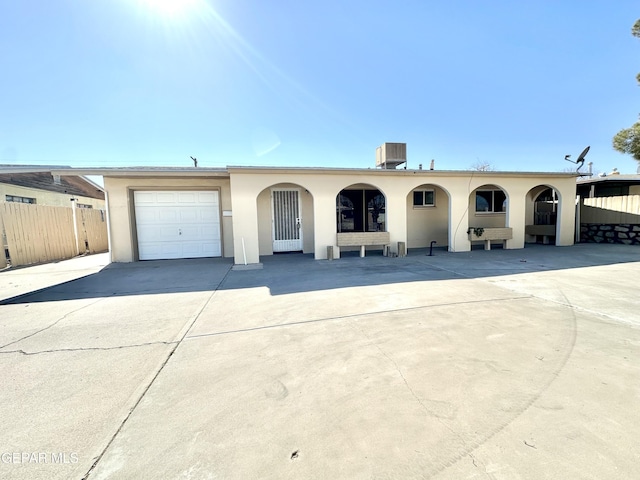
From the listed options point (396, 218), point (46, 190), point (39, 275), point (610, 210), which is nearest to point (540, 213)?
point (610, 210)

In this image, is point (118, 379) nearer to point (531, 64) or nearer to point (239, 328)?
point (239, 328)

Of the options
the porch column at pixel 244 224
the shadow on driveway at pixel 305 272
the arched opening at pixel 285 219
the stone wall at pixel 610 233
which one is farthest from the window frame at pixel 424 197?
the stone wall at pixel 610 233

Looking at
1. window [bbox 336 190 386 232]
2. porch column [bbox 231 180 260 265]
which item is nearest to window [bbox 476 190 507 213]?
window [bbox 336 190 386 232]

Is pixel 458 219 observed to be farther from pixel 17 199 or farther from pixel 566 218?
pixel 17 199

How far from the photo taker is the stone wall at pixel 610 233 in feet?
36.8

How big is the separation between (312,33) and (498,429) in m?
10.2

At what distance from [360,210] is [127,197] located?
8.83 m

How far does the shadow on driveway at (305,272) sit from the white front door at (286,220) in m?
0.91

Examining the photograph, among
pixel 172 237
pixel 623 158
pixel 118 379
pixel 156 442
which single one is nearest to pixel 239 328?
pixel 118 379

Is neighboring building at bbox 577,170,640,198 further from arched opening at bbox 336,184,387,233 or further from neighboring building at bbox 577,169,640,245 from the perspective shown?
arched opening at bbox 336,184,387,233

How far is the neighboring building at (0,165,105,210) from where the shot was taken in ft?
38.6

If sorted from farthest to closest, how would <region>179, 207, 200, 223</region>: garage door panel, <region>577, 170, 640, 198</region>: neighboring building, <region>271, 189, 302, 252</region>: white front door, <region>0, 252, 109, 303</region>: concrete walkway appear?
<region>577, 170, 640, 198</region>: neighboring building → <region>271, 189, 302, 252</region>: white front door → <region>179, 207, 200, 223</region>: garage door panel → <region>0, 252, 109, 303</region>: concrete walkway

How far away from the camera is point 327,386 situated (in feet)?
7.43

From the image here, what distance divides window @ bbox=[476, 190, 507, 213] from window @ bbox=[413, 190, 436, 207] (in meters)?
2.30
